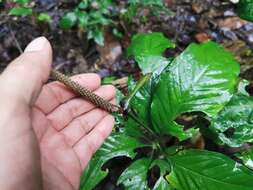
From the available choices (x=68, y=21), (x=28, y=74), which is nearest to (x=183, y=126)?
(x=28, y=74)

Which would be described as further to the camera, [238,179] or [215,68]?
[215,68]

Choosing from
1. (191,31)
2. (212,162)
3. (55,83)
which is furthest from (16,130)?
(191,31)

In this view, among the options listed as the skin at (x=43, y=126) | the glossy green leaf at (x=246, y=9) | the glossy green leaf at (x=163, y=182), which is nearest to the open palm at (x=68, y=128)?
the skin at (x=43, y=126)

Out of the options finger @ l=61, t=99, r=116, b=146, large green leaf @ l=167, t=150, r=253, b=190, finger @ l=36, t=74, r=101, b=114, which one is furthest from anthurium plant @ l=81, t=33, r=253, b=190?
finger @ l=36, t=74, r=101, b=114

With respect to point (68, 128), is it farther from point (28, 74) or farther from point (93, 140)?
point (28, 74)

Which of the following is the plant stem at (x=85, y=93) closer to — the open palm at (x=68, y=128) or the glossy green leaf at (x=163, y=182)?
the open palm at (x=68, y=128)

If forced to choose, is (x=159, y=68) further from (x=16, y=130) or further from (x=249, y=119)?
(x=16, y=130)
